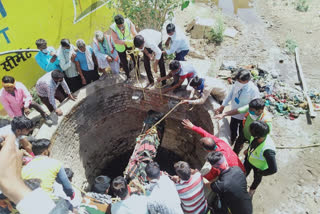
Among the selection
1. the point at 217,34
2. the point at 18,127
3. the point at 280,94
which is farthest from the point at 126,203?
the point at 217,34

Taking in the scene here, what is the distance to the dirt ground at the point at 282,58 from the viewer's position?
4.25m

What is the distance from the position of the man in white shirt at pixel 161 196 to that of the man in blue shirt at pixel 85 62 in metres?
2.90

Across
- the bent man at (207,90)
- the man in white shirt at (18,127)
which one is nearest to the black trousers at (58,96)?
the man in white shirt at (18,127)

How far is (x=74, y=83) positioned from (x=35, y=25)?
79.1 inches

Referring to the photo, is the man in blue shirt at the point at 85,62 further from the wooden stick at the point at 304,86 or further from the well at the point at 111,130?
the wooden stick at the point at 304,86

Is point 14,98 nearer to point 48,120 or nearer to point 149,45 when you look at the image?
point 48,120

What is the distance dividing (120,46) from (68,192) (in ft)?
9.37

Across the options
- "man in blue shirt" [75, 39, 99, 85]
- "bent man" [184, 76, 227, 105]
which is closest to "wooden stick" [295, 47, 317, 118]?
"bent man" [184, 76, 227, 105]

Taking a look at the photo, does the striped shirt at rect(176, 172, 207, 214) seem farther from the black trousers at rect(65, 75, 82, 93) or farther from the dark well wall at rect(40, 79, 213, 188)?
the black trousers at rect(65, 75, 82, 93)

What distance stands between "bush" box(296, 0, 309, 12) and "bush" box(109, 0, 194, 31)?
5631mm

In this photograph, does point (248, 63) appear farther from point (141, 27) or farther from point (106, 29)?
point (106, 29)

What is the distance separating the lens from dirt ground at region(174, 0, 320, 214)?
425 cm

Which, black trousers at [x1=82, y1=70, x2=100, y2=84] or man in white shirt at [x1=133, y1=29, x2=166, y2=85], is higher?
man in white shirt at [x1=133, y1=29, x2=166, y2=85]

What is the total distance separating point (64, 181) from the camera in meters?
3.44
